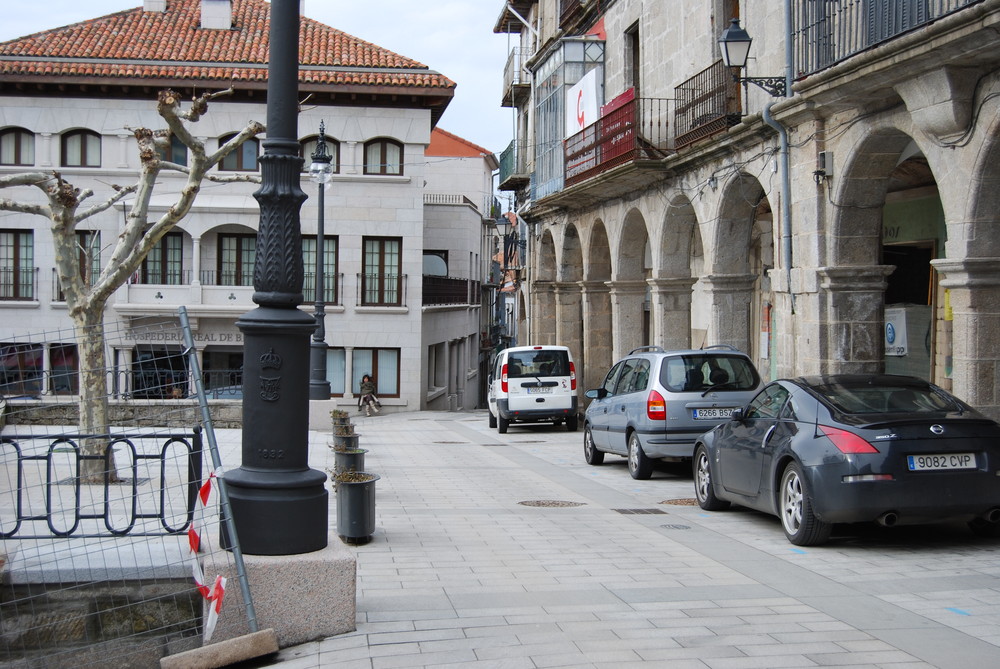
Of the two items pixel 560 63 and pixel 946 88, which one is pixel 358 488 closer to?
pixel 946 88

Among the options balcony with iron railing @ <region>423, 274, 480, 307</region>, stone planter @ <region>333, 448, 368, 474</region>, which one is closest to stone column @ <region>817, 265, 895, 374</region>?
stone planter @ <region>333, 448, 368, 474</region>

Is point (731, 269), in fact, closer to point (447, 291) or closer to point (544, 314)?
point (544, 314)

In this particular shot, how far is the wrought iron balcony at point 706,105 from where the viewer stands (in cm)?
1852

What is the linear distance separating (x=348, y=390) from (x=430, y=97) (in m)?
9.56

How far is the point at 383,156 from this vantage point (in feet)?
113

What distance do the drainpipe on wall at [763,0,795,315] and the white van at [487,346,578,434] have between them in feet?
29.9

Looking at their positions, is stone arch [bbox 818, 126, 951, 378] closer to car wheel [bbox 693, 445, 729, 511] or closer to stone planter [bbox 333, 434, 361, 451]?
car wheel [bbox 693, 445, 729, 511]

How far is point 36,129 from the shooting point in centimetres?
3319

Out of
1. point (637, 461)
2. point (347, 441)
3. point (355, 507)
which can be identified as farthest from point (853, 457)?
point (637, 461)

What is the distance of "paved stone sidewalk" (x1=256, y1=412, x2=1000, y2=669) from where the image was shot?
5773 mm

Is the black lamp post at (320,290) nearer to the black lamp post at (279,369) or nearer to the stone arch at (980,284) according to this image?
the stone arch at (980,284)

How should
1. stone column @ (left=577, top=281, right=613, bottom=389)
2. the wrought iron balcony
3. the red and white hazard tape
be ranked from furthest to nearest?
stone column @ (left=577, top=281, right=613, bottom=389)
the wrought iron balcony
the red and white hazard tape

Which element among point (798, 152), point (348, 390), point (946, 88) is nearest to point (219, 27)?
point (348, 390)

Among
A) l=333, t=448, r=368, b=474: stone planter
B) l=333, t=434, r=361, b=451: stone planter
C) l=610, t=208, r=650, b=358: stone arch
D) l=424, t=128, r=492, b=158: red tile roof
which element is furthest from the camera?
l=424, t=128, r=492, b=158: red tile roof
